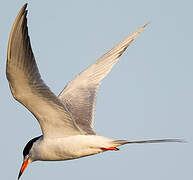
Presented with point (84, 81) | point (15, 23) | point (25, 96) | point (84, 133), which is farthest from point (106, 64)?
point (15, 23)

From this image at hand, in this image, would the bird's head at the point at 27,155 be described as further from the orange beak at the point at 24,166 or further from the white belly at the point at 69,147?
the white belly at the point at 69,147

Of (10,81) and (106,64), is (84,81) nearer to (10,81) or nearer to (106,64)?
(106,64)

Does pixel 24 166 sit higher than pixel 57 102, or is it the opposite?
pixel 57 102

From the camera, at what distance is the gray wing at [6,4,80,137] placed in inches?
231

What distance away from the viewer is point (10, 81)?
21.0 feet

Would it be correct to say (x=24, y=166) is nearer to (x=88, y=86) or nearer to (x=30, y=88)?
(x=30, y=88)

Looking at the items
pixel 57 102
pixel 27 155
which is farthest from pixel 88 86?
pixel 57 102

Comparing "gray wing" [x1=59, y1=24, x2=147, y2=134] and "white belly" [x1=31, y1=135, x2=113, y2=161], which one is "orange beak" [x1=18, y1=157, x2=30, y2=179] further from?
"gray wing" [x1=59, y1=24, x2=147, y2=134]

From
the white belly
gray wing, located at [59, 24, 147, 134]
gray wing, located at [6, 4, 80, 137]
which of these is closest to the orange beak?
the white belly

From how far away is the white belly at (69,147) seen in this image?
286 inches

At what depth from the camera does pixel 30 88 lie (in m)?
6.49

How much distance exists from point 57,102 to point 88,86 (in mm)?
2835

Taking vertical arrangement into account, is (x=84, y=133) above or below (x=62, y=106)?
below

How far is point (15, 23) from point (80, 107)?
3.53m
